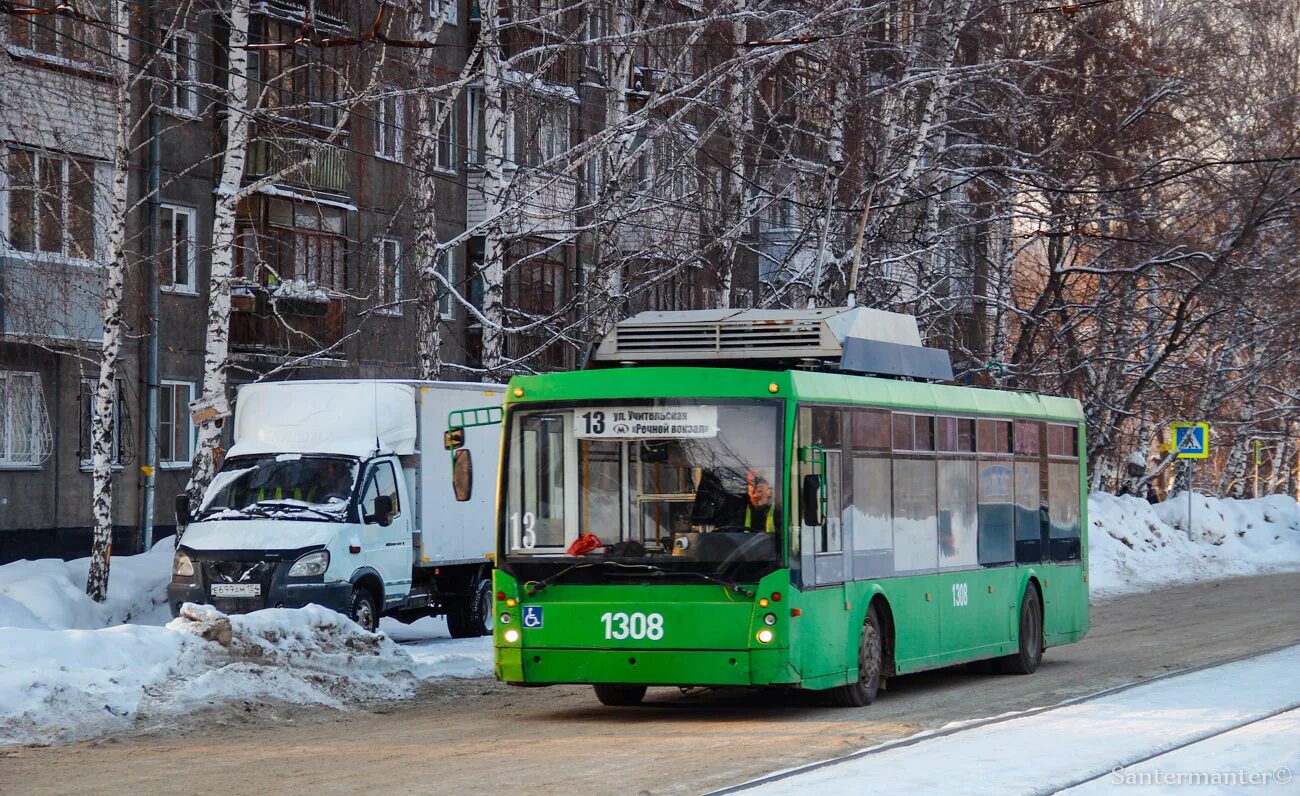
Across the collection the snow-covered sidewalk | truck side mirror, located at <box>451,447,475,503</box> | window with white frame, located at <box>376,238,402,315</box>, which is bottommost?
the snow-covered sidewalk

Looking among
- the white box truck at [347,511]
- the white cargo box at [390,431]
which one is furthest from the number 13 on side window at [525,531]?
the white cargo box at [390,431]

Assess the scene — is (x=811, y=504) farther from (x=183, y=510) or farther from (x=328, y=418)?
(x=183, y=510)

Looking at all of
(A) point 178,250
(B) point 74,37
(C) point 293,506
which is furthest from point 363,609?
(A) point 178,250

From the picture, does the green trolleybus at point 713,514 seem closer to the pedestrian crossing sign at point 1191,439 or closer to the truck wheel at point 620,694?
the truck wheel at point 620,694

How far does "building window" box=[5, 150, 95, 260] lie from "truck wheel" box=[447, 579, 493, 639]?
21.1 feet

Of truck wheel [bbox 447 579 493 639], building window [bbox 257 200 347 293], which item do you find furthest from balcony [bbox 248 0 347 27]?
truck wheel [bbox 447 579 493 639]

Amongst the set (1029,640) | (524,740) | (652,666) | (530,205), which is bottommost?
(524,740)

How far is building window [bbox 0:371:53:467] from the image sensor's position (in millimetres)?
29938

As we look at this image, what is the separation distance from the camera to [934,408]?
1636 cm

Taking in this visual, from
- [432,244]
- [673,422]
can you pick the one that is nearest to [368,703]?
[673,422]

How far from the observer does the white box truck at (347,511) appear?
63.9 feet

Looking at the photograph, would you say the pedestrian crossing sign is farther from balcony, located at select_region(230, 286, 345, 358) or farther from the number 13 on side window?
the number 13 on side window

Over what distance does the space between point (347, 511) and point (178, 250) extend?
14648 mm

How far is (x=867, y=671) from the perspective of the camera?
1478 cm
